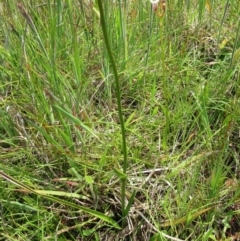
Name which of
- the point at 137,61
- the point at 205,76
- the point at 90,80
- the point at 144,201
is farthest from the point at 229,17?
the point at 144,201

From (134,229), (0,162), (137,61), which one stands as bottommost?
(134,229)

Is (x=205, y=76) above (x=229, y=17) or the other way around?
the other way around

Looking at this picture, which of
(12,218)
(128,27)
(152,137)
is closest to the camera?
(12,218)

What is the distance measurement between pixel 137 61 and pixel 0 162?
1.67 ft

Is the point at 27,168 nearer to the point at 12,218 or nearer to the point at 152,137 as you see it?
the point at 12,218

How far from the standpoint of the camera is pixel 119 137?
2.87 feet

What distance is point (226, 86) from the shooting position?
1017 mm

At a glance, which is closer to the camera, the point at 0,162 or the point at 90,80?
the point at 0,162

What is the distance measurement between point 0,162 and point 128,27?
0.62 metres

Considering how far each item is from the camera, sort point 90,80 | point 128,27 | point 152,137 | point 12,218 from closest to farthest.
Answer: point 12,218 < point 152,137 < point 90,80 < point 128,27

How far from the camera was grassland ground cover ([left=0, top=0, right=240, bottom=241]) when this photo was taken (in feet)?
2.54

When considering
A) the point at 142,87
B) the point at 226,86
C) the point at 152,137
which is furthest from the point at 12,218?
the point at 226,86

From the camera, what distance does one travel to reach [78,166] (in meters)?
0.84

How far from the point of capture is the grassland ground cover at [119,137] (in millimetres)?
773
